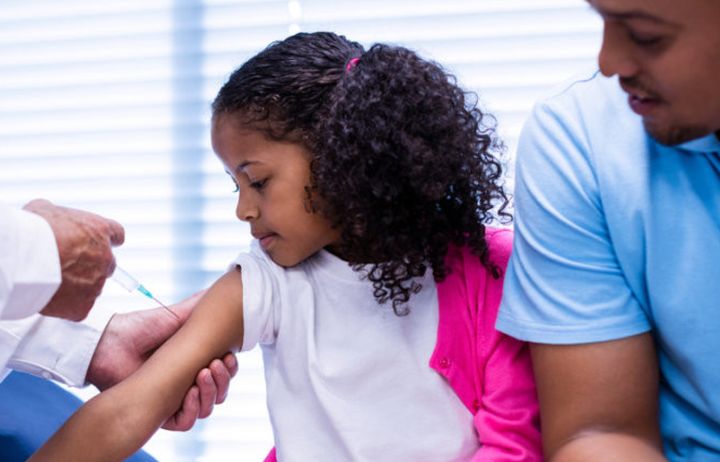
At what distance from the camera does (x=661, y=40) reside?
1.11 m

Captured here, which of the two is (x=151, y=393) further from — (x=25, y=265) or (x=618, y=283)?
(x=618, y=283)

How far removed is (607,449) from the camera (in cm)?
124

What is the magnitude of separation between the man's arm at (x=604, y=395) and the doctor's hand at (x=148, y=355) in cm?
54

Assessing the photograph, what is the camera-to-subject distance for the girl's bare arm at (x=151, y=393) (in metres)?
1.37

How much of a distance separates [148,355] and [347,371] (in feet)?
1.28

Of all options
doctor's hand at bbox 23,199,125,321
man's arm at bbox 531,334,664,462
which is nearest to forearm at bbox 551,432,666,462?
man's arm at bbox 531,334,664,462

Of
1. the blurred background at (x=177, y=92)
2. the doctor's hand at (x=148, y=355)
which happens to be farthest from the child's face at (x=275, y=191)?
the blurred background at (x=177, y=92)

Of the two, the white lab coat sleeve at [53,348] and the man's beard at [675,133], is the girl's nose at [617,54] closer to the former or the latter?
the man's beard at [675,133]

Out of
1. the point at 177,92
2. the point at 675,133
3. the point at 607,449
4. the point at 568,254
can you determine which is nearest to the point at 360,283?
the point at 568,254

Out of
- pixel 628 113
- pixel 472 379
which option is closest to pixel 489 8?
pixel 628 113

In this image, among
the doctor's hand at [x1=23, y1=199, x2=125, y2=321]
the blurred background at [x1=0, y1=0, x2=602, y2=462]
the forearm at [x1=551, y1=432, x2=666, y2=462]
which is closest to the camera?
the forearm at [x1=551, y1=432, x2=666, y2=462]

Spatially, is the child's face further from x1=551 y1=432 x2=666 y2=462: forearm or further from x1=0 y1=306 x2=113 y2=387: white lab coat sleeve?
x1=551 y1=432 x2=666 y2=462: forearm

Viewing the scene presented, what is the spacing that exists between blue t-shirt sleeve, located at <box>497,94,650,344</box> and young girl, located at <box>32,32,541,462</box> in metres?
0.16

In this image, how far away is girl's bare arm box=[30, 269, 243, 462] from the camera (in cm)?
137
